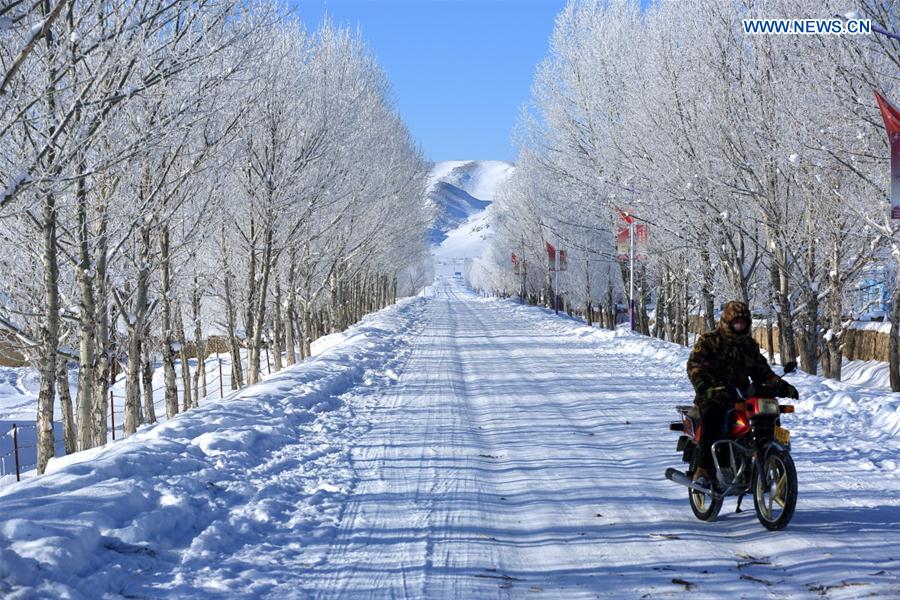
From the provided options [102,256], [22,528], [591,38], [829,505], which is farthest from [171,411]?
[591,38]

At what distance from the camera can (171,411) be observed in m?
17.3

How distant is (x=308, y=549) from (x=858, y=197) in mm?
12915

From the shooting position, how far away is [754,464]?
17.6 feet

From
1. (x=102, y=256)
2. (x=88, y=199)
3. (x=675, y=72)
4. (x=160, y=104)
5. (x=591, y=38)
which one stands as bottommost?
(x=102, y=256)

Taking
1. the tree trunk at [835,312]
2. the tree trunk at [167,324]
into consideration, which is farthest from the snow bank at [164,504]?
the tree trunk at [835,312]

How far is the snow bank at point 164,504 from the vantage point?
4289 millimetres

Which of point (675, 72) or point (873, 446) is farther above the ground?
point (675, 72)

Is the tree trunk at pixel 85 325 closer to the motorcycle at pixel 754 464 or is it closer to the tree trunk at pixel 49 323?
the tree trunk at pixel 49 323

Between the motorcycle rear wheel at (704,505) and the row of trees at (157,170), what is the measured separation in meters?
5.18

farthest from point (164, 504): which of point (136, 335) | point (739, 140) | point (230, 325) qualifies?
point (230, 325)

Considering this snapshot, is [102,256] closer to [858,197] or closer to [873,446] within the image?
[873,446]

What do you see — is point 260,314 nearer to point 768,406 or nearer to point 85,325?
point 85,325

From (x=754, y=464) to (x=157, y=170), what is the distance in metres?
9.55

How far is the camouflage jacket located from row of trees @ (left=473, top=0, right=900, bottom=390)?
23.6 feet
